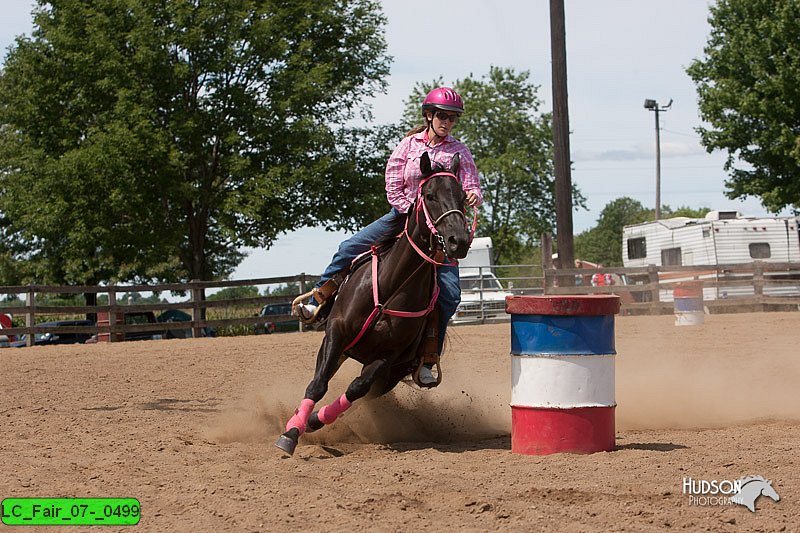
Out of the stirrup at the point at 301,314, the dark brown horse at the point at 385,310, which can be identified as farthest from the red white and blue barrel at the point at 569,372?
the stirrup at the point at 301,314

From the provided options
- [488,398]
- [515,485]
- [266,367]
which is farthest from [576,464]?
[266,367]

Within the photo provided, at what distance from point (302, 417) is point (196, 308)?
16.2 m

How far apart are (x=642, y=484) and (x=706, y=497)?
402 mm

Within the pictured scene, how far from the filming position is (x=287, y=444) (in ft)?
21.6

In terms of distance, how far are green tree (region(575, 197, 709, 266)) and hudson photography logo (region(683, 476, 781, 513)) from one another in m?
95.5

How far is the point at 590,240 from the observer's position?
108812mm

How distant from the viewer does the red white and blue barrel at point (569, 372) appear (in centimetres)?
634

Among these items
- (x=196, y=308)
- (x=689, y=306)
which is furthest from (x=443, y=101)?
(x=196, y=308)

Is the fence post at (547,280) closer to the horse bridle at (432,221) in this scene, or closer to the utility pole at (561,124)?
the utility pole at (561,124)

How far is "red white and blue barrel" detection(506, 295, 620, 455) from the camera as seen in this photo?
6340 millimetres

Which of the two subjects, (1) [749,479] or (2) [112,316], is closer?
(1) [749,479]

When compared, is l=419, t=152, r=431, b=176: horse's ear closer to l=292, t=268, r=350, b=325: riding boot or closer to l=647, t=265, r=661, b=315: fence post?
l=292, t=268, r=350, b=325: riding boot

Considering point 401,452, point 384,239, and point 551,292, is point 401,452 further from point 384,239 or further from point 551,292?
point 551,292

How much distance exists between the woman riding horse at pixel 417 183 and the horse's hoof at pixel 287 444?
112cm
